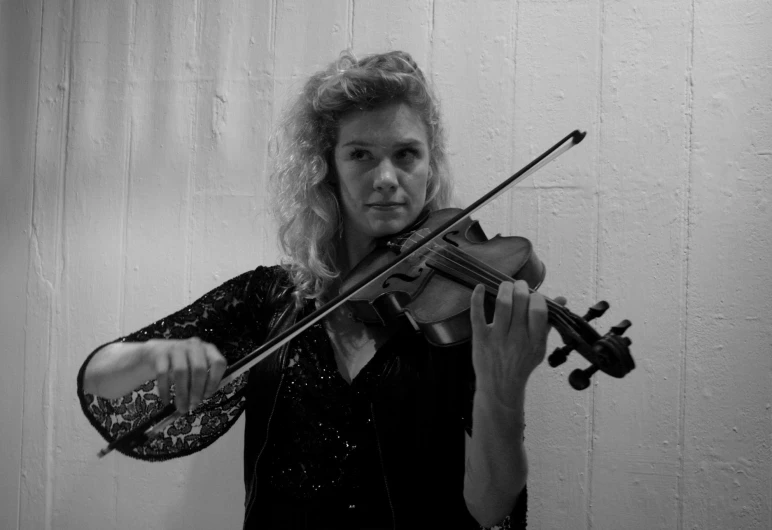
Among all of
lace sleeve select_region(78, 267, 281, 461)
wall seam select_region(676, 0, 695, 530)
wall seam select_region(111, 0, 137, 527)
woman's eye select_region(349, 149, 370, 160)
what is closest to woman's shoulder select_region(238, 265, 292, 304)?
lace sleeve select_region(78, 267, 281, 461)

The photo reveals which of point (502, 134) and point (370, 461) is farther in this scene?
point (502, 134)

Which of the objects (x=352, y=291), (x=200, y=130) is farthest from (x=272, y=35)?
(x=352, y=291)

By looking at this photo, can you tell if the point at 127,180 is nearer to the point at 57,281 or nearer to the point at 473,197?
the point at 57,281

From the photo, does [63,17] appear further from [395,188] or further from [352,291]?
[352,291]

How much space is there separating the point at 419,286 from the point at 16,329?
1.00m

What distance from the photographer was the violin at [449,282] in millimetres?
890

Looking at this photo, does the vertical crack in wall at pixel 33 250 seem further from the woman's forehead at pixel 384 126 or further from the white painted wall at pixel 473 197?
the woman's forehead at pixel 384 126

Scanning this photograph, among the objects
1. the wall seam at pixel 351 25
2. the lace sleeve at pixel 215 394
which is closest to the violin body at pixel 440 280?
the lace sleeve at pixel 215 394

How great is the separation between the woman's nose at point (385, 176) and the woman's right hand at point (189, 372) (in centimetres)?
37

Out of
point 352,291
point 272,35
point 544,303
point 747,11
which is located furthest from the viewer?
point 272,35

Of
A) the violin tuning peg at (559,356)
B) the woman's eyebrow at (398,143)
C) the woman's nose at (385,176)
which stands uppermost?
the woman's eyebrow at (398,143)

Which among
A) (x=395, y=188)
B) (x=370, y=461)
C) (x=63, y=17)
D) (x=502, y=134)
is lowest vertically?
(x=370, y=461)

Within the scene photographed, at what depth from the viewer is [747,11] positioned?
1.27 metres

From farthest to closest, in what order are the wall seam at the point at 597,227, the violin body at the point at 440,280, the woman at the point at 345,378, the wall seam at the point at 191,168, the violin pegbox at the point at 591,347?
the wall seam at the point at 191,168
the wall seam at the point at 597,227
the woman at the point at 345,378
the violin body at the point at 440,280
the violin pegbox at the point at 591,347
